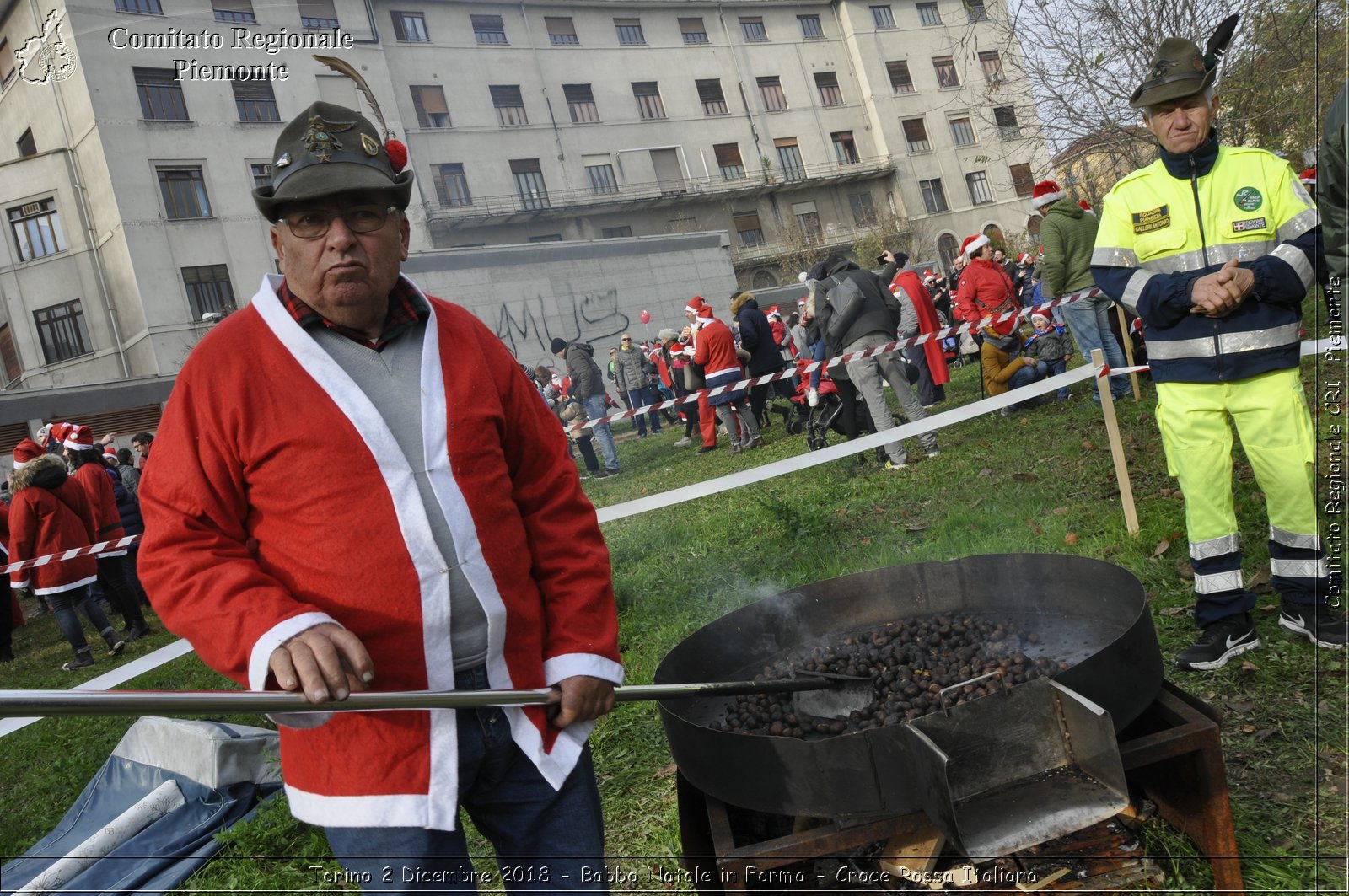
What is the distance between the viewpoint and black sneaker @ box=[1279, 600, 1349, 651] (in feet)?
9.84

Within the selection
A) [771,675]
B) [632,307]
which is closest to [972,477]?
[771,675]

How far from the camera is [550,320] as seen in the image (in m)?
11.3

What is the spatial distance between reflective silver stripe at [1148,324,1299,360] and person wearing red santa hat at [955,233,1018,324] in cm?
604

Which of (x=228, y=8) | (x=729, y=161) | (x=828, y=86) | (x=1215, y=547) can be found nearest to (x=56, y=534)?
(x=228, y=8)

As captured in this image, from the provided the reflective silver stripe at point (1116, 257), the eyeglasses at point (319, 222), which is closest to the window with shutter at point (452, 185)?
the reflective silver stripe at point (1116, 257)

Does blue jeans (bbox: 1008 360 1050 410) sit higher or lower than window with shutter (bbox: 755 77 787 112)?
lower

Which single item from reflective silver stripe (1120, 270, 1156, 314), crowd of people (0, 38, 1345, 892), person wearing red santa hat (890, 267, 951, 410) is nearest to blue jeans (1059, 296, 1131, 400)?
person wearing red santa hat (890, 267, 951, 410)

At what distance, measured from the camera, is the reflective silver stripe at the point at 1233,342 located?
3090 mm

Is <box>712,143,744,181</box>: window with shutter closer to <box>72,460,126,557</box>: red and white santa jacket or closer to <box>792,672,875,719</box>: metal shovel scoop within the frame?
<box>72,460,126,557</box>: red and white santa jacket

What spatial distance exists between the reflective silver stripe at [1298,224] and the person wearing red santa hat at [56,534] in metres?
9.20

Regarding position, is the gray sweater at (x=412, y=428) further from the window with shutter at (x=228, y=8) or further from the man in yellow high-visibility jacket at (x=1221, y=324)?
the window with shutter at (x=228, y=8)

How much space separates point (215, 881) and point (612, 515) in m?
2.64

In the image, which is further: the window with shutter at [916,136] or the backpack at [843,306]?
the window with shutter at [916,136]

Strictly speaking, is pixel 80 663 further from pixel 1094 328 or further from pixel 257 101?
pixel 1094 328
